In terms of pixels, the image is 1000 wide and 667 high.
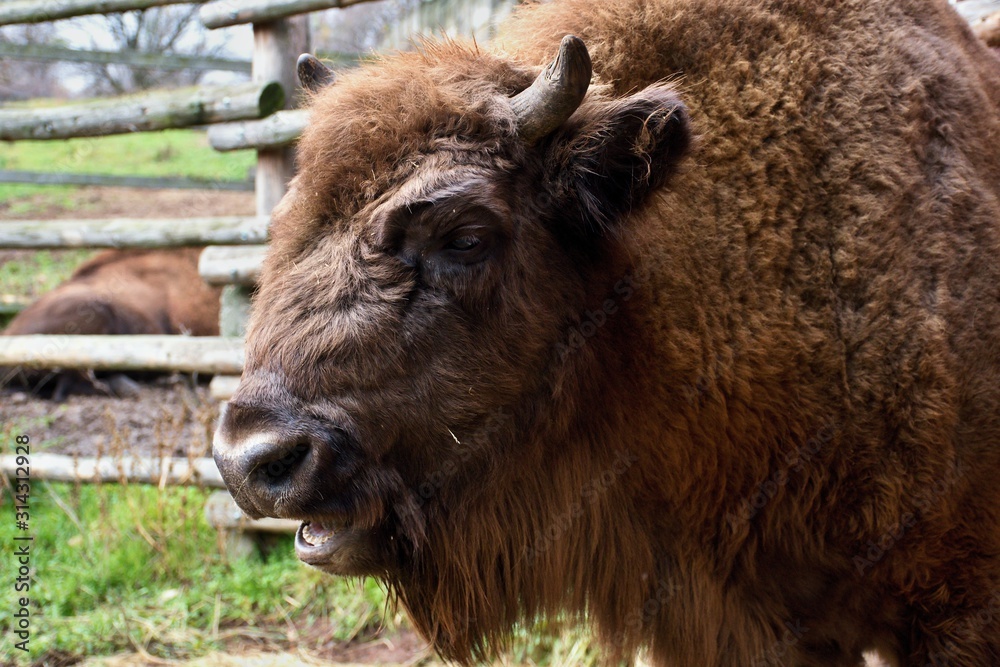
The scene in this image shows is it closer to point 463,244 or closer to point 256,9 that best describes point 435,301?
point 463,244

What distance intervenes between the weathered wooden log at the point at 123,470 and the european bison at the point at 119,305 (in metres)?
1.87

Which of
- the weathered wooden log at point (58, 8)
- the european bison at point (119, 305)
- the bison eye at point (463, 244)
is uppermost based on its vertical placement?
the bison eye at point (463, 244)

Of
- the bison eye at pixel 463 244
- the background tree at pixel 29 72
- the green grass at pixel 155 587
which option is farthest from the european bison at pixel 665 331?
the background tree at pixel 29 72

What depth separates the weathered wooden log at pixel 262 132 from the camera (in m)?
5.18

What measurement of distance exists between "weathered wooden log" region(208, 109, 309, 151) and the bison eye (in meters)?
2.96

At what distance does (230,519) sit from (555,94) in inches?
147

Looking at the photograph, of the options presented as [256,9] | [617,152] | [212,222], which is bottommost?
[212,222]

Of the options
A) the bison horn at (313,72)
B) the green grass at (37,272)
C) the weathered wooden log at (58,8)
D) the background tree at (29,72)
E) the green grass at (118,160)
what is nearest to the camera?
the bison horn at (313,72)

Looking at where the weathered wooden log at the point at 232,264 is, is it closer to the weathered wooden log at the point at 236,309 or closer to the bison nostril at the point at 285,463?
the weathered wooden log at the point at 236,309

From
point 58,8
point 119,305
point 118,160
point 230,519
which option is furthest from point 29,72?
point 230,519

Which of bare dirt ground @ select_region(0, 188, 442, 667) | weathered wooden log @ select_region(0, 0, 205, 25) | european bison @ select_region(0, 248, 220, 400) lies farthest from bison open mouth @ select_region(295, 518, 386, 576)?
european bison @ select_region(0, 248, 220, 400)

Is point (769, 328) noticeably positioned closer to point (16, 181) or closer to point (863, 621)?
point (863, 621)

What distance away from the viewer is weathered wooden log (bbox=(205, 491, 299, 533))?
16.4 feet

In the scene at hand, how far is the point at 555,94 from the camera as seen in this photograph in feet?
7.61
